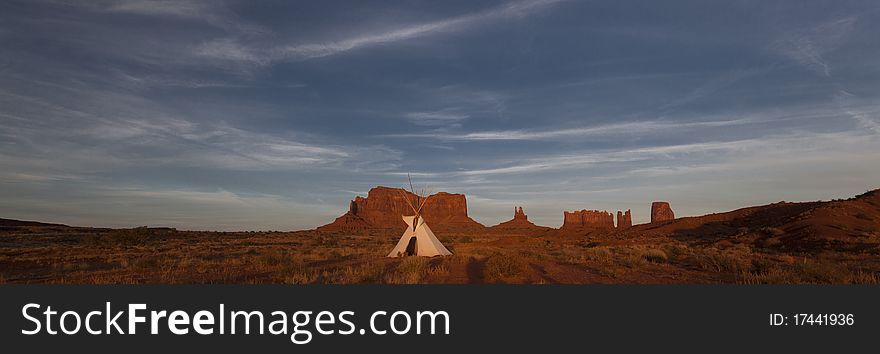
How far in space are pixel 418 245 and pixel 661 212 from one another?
11853cm

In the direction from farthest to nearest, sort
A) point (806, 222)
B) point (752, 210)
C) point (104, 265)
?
point (752, 210)
point (806, 222)
point (104, 265)

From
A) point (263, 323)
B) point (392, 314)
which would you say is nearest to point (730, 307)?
point (392, 314)

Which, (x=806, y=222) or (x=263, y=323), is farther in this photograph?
(x=806, y=222)

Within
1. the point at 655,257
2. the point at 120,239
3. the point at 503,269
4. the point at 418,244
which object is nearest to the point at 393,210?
the point at 120,239

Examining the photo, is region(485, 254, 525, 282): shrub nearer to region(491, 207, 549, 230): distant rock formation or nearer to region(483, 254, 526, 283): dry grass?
region(483, 254, 526, 283): dry grass

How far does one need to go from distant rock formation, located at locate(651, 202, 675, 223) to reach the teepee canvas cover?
382ft

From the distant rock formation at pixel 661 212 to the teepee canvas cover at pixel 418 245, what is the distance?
116448 mm

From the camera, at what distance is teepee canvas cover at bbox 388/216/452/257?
25.5m

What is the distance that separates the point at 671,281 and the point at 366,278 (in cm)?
879

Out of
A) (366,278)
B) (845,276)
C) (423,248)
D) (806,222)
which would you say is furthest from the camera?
(806,222)

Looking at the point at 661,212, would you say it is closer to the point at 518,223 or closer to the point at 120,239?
the point at 518,223

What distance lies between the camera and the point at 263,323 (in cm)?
601

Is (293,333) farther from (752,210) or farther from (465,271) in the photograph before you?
(752,210)

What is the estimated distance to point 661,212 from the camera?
129 m
